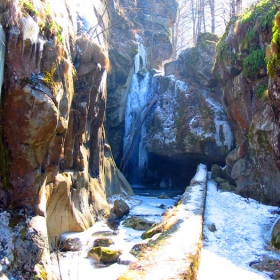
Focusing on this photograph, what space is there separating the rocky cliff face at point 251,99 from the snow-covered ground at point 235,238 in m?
1.16

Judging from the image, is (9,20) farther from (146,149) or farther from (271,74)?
(146,149)

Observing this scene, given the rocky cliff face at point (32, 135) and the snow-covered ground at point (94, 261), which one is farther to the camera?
the snow-covered ground at point (94, 261)

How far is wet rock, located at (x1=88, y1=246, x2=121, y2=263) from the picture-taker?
7.64 metres

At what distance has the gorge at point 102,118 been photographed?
21.2 ft

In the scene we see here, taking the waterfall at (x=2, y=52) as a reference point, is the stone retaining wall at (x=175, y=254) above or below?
below

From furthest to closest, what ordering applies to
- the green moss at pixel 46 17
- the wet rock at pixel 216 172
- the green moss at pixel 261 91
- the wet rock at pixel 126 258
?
1. the wet rock at pixel 216 172
2. the green moss at pixel 261 91
3. the wet rock at pixel 126 258
4. the green moss at pixel 46 17

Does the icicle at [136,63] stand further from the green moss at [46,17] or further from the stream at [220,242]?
the green moss at [46,17]

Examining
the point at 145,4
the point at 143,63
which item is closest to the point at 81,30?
the point at 143,63

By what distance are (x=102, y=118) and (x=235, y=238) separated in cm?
849

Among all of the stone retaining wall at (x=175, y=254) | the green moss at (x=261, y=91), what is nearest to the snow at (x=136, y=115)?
the green moss at (x=261, y=91)

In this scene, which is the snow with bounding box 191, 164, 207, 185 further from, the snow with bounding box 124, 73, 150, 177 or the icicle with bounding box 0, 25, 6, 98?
the icicle with bounding box 0, 25, 6, 98

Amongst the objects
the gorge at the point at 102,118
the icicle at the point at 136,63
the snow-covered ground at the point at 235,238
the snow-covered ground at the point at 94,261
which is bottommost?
the snow-covered ground at the point at 94,261

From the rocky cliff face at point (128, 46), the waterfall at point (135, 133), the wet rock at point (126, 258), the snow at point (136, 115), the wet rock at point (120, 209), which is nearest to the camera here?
the wet rock at point (126, 258)

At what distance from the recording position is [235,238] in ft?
21.9
